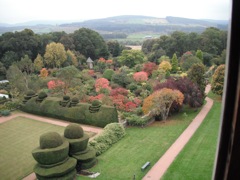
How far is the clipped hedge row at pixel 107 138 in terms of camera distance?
16.3 meters

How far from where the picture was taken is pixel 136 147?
1678cm

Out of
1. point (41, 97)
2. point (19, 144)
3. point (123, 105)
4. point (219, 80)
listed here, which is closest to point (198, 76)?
point (219, 80)

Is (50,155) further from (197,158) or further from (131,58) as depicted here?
(131,58)

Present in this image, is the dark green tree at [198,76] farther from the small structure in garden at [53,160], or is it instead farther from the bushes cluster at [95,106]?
the small structure in garden at [53,160]

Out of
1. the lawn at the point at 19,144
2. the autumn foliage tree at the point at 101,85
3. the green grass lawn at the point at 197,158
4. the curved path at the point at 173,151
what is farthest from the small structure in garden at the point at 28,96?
the green grass lawn at the point at 197,158

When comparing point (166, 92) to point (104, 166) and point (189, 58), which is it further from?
point (189, 58)

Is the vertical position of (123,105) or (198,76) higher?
(198,76)

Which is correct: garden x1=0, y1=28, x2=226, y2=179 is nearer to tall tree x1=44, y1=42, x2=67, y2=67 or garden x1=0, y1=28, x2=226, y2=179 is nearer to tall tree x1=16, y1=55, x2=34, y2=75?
tall tree x1=16, y1=55, x2=34, y2=75

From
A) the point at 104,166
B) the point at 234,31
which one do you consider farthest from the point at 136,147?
the point at 234,31

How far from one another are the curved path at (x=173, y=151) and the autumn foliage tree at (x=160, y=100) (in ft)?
7.19

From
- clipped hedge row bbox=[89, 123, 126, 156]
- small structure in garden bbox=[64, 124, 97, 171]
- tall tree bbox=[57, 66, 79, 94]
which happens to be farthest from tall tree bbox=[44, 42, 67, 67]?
small structure in garden bbox=[64, 124, 97, 171]

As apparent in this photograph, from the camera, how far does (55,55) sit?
40188mm

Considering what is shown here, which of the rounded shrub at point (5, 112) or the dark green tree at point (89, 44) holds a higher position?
the dark green tree at point (89, 44)

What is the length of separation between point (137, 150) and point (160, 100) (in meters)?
5.13
